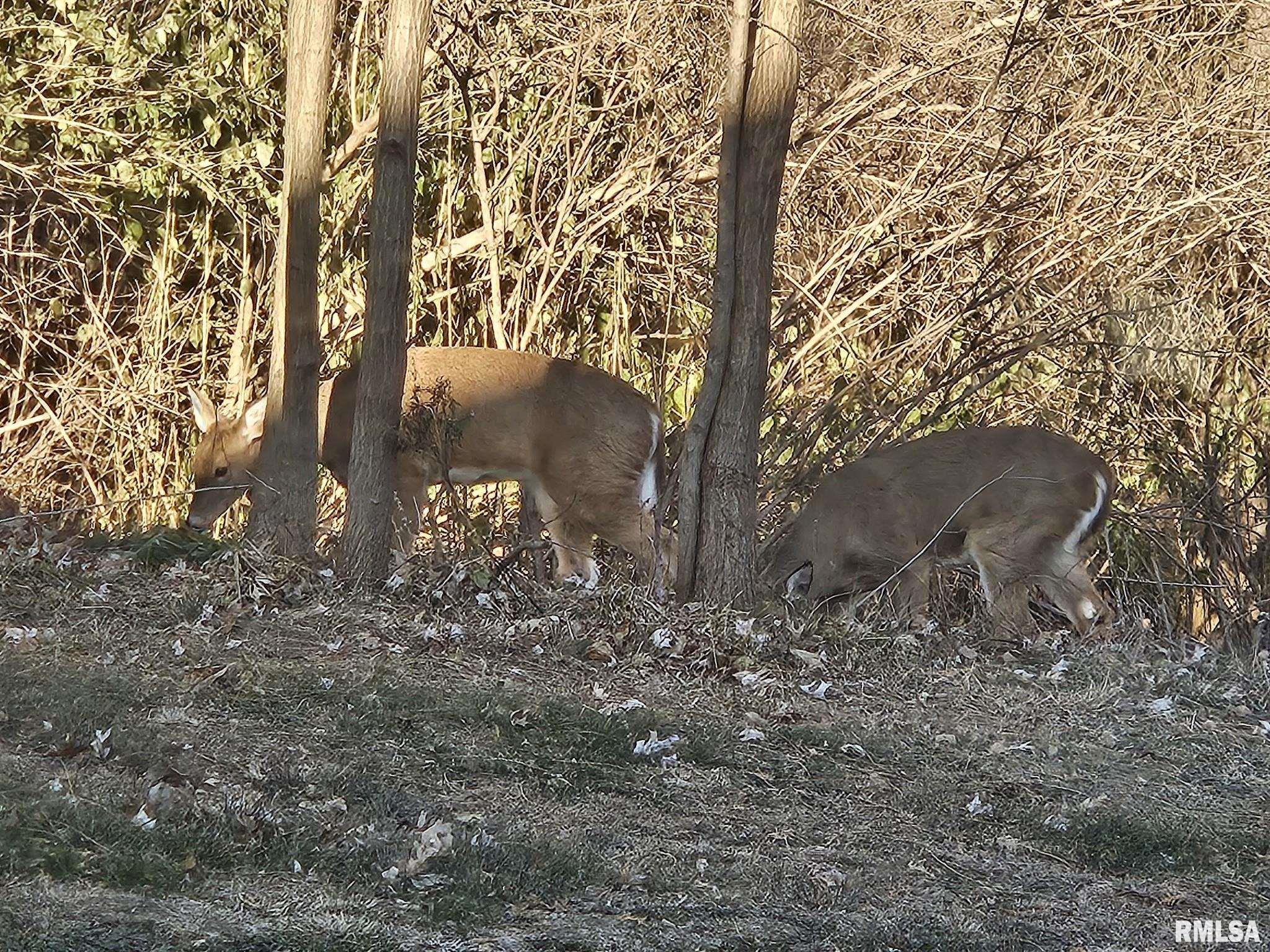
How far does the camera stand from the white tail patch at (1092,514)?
9234 millimetres

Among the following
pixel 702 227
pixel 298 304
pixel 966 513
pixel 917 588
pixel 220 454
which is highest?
pixel 702 227

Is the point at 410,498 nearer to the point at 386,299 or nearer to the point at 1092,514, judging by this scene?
the point at 386,299

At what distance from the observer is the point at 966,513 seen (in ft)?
30.0

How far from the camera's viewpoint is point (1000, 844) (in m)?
4.58

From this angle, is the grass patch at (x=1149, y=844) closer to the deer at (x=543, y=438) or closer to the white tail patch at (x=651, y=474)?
the deer at (x=543, y=438)

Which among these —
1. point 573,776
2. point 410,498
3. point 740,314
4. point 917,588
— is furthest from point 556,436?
point 573,776

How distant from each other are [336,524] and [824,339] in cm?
342

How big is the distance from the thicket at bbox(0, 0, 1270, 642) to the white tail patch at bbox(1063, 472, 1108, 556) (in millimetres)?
601

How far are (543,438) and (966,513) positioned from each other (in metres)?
2.61

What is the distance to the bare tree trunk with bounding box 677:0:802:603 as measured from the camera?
21.6 feet

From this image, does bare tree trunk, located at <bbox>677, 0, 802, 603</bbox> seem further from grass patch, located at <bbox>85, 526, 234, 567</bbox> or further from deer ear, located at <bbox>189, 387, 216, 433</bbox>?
deer ear, located at <bbox>189, 387, 216, 433</bbox>

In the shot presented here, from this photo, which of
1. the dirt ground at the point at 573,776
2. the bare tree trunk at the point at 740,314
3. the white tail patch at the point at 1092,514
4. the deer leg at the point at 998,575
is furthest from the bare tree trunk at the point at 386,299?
the white tail patch at the point at 1092,514

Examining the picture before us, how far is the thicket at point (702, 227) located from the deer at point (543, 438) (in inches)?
28.3

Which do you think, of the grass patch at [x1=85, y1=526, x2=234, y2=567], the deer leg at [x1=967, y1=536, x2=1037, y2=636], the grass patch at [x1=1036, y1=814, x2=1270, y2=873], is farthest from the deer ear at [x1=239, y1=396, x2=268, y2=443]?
the grass patch at [x1=1036, y1=814, x2=1270, y2=873]
